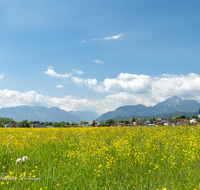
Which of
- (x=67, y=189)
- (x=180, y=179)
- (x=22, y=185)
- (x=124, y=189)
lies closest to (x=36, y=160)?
(x=22, y=185)

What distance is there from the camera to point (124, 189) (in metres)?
3.87

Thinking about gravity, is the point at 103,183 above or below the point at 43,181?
below

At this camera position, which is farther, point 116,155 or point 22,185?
point 116,155

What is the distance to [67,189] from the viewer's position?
4.06 m

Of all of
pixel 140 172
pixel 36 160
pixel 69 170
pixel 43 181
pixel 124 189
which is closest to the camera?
pixel 124 189

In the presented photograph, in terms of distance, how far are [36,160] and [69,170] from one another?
1960mm

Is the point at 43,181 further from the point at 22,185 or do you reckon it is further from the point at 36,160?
the point at 36,160

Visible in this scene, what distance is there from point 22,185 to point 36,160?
7.42 feet

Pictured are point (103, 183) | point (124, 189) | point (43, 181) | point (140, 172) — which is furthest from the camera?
→ point (140, 172)

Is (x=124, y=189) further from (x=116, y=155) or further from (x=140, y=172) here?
(x=116, y=155)

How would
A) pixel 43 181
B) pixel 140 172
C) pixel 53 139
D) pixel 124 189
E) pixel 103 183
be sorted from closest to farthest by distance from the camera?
1. pixel 124 189
2. pixel 43 181
3. pixel 103 183
4. pixel 140 172
5. pixel 53 139

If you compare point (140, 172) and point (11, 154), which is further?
point (11, 154)

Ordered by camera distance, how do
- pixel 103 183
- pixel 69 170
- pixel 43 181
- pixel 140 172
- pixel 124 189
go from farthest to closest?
1. pixel 69 170
2. pixel 140 172
3. pixel 103 183
4. pixel 43 181
5. pixel 124 189

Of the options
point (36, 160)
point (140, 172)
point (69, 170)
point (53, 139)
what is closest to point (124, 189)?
point (140, 172)
